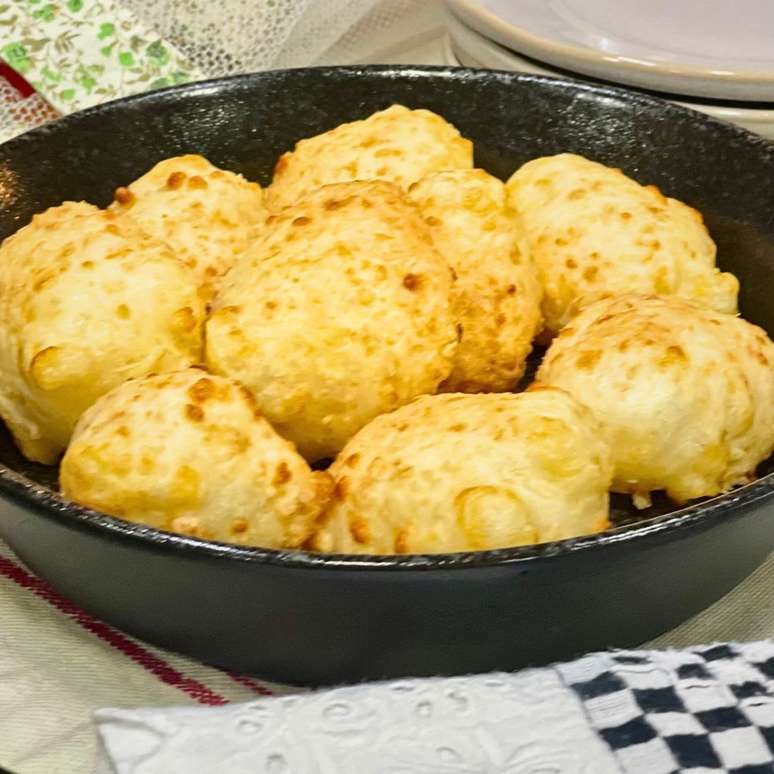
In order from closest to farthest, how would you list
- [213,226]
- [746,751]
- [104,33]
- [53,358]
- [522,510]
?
[746,751]
[522,510]
[53,358]
[213,226]
[104,33]

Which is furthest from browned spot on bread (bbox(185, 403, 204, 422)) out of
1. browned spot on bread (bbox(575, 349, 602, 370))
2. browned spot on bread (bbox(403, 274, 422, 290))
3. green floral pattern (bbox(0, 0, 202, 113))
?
green floral pattern (bbox(0, 0, 202, 113))

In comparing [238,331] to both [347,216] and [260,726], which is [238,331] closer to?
[347,216]

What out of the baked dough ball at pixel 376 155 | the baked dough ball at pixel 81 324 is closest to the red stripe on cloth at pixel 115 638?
the baked dough ball at pixel 81 324

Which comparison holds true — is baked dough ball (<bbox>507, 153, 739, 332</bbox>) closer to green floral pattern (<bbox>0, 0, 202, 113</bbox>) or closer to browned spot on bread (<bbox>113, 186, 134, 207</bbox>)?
browned spot on bread (<bbox>113, 186, 134, 207</bbox>)

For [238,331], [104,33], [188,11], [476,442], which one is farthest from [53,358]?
[188,11]

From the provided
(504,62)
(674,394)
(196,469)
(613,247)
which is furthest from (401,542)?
(504,62)

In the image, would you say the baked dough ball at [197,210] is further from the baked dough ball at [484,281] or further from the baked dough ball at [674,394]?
the baked dough ball at [674,394]
